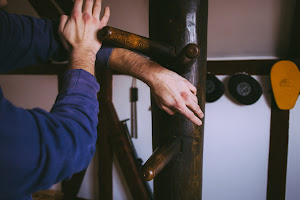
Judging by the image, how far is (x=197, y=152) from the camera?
89cm

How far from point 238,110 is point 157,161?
181 cm

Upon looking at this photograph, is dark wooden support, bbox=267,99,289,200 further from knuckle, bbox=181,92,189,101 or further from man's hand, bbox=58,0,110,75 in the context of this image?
man's hand, bbox=58,0,110,75

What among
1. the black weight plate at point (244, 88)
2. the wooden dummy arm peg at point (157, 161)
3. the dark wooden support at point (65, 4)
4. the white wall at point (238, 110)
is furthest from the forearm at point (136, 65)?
the dark wooden support at point (65, 4)

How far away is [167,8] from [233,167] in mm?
2021

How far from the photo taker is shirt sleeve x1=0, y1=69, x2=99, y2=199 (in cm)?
48

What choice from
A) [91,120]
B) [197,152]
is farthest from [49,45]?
[197,152]

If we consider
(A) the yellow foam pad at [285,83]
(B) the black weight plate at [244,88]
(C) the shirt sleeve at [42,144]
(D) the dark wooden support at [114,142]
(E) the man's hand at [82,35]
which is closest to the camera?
(C) the shirt sleeve at [42,144]

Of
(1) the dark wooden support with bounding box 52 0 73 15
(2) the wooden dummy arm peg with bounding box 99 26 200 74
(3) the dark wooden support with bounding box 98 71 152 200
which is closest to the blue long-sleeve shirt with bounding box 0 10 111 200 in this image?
(2) the wooden dummy arm peg with bounding box 99 26 200 74

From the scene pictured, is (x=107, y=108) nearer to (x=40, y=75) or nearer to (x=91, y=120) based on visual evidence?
(x=40, y=75)

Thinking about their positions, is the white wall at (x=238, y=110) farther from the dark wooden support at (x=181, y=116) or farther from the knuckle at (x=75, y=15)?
the knuckle at (x=75, y=15)

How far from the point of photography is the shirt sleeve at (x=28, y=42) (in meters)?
0.75

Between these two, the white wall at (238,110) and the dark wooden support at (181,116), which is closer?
the dark wooden support at (181,116)

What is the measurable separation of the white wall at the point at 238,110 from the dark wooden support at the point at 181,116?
4.22ft

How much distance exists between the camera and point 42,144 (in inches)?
19.9
